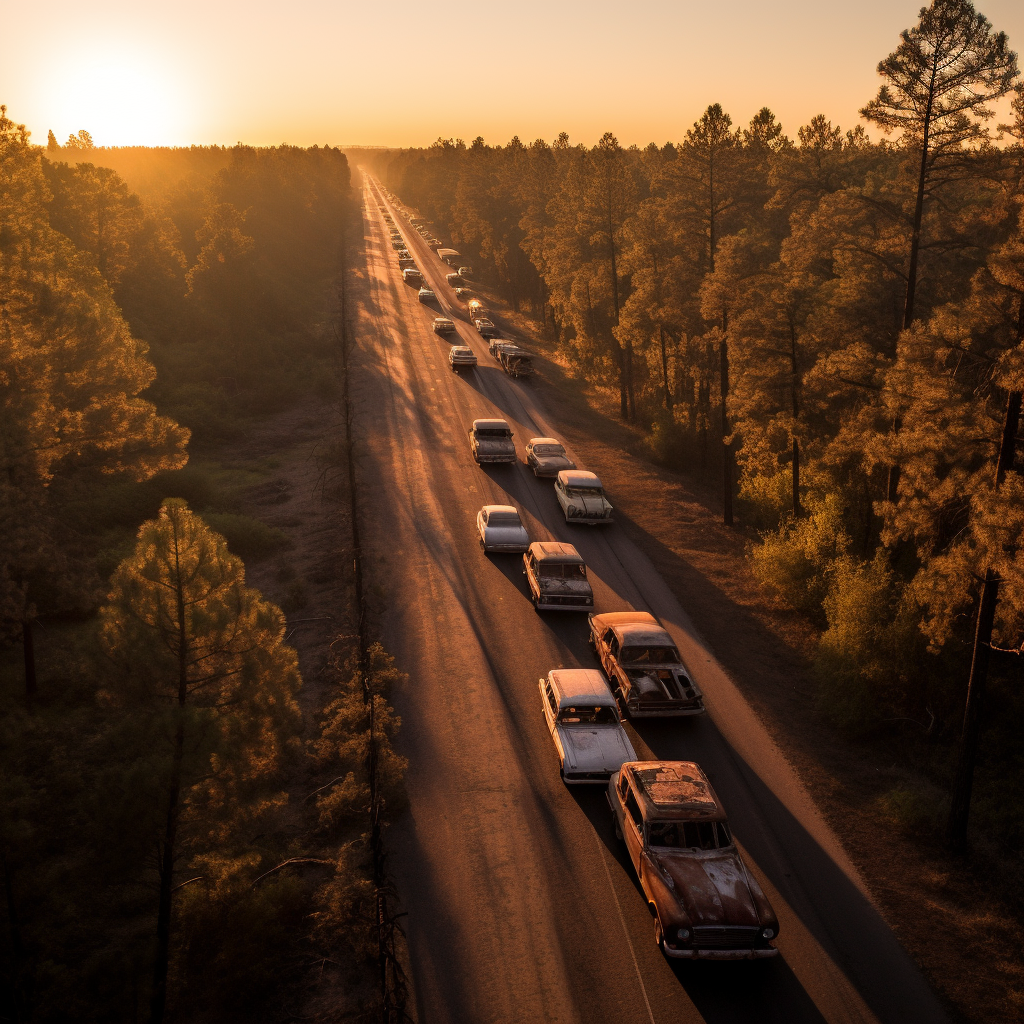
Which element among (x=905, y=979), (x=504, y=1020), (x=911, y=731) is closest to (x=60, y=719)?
(x=504, y=1020)

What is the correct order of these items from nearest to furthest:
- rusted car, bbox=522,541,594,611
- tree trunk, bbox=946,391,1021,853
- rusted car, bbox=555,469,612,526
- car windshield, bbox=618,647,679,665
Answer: tree trunk, bbox=946,391,1021,853 < car windshield, bbox=618,647,679,665 < rusted car, bbox=522,541,594,611 < rusted car, bbox=555,469,612,526

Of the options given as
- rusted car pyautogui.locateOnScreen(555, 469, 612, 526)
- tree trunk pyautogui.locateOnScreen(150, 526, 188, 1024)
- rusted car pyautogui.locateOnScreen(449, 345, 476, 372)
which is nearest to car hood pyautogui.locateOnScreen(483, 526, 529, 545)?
rusted car pyautogui.locateOnScreen(555, 469, 612, 526)

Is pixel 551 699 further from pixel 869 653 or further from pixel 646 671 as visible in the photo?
pixel 869 653

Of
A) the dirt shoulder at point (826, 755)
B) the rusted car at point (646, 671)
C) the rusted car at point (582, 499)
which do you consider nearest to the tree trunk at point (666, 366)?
the dirt shoulder at point (826, 755)

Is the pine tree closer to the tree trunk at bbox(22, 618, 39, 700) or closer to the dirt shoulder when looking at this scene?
the dirt shoulder

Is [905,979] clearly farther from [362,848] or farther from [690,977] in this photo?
[362,848]

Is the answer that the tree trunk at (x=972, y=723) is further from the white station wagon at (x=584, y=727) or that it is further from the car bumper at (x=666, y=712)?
the white station wagon at (x=584, y=727)
